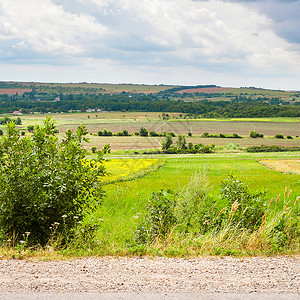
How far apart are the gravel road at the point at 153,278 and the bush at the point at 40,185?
2042 millimetres

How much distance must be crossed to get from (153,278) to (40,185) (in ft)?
14.2

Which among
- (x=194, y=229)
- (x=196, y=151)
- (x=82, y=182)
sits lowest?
(x=196, y=151)

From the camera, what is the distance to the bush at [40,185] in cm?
840

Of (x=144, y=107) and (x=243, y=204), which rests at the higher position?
(x=144, y=107)

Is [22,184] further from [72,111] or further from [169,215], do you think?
[72,111]

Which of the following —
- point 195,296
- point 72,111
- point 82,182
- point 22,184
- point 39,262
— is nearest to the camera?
point 195,296

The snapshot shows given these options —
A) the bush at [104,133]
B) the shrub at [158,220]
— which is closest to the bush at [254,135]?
the bush at [104,133]

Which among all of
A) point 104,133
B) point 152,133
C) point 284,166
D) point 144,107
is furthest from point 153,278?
point 144,107

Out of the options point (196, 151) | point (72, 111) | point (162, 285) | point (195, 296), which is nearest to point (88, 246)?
point (162, 285)

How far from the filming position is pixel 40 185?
28.7 feet

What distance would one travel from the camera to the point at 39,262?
651 cm

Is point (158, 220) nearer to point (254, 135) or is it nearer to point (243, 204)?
point (243, 204)

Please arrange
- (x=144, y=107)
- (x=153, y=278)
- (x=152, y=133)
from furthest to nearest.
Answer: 1. (x=144, y=107)
2. (x=152, y=133)
3. (x=153, y=278)

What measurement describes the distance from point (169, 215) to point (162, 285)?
4536mm
